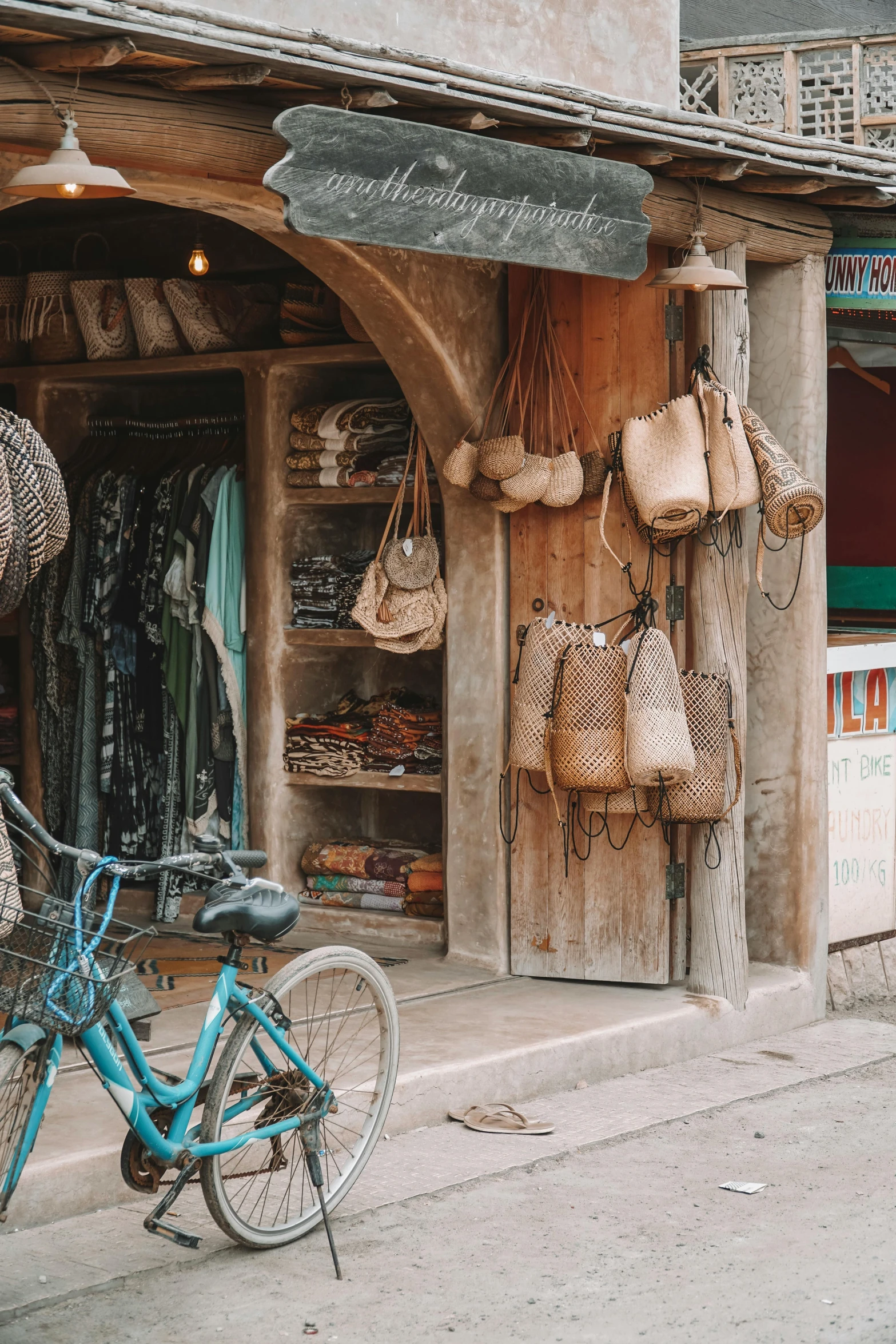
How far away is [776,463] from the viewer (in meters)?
6.73

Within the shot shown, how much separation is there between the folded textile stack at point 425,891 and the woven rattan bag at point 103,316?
2.88 meters

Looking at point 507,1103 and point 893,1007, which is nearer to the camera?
point 507,1103

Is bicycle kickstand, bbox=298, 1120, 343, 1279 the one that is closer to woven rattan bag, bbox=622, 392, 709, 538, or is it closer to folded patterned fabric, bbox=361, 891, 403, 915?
woven rattan bag, bbox=622, 392, 709, 538

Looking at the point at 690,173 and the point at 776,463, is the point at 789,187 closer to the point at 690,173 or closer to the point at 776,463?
the point at 690,173

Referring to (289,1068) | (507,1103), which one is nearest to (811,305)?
(507,1103)

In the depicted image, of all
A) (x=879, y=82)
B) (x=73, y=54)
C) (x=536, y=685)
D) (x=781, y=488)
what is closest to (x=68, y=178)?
(x=73, y=54)

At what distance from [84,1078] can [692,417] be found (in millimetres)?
3322

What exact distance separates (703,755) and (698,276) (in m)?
1.84

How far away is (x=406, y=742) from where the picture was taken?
795 centimetres

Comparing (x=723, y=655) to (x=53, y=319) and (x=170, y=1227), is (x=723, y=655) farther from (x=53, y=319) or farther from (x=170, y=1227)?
(x=53, y=319)

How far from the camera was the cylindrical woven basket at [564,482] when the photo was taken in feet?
22.5

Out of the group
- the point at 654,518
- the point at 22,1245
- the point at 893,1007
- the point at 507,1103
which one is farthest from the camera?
the point at 893,1007

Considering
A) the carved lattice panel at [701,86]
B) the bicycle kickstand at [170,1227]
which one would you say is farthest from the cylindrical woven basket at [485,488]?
the bicycle kickstand at [170,1227]

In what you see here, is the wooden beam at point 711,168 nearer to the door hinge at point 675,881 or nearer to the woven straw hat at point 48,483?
the door hinge at point 675,881
